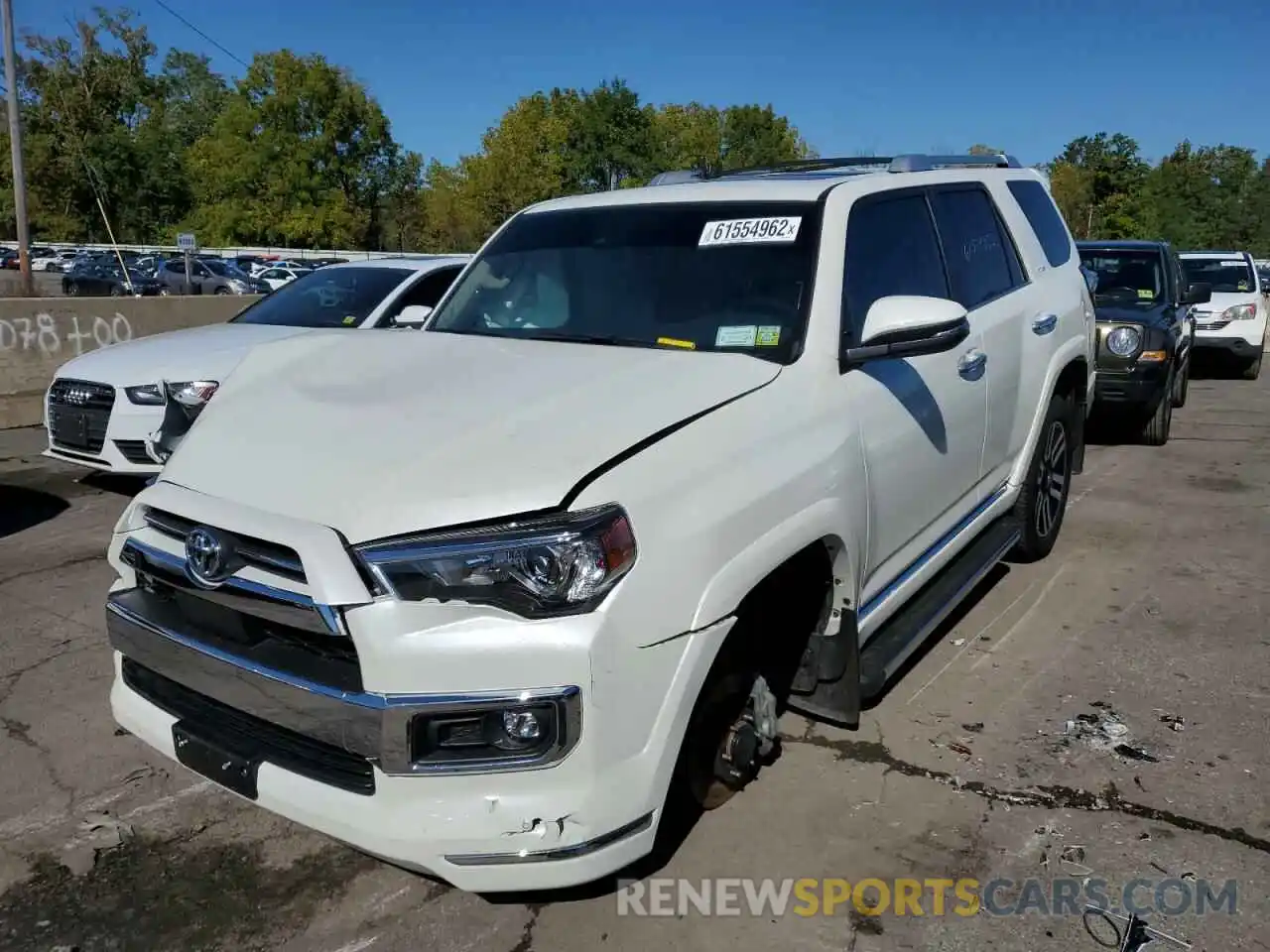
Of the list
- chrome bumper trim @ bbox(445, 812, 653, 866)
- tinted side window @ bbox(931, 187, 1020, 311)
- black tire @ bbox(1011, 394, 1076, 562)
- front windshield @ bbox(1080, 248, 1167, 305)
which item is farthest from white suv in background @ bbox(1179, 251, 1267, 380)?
chrome bumper trim @ bbox(445, 812, 653, 866)

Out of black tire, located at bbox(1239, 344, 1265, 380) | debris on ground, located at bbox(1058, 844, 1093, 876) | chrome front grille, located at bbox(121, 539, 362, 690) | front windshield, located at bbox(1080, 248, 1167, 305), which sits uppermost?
front windshield, located at bbox(1080, 248, 1167, 305)

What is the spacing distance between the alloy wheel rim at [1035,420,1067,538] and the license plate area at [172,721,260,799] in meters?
4.05

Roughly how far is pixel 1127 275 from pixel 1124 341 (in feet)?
5.85

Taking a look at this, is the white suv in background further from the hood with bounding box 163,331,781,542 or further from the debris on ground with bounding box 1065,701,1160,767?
the hood with bounding box 163,331,781,542

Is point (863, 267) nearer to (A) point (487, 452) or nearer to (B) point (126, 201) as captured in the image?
(A) point (487, 452)

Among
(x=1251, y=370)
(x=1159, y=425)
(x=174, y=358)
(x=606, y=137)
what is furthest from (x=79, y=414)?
(x=606, y=137)

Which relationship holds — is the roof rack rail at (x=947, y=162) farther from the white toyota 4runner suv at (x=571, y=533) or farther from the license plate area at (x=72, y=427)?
the license plate area at (x=72, y=427)

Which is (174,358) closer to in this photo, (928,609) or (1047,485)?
(928,609)

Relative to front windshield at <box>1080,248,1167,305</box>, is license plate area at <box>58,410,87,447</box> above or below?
below

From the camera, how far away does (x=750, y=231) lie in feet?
11.6

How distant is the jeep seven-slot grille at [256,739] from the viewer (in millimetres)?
2352

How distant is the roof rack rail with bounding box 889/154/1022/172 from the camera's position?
4363mm

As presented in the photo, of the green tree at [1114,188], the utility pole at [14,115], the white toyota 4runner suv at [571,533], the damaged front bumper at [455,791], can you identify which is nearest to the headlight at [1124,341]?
the white toyota 4runner suv at [571,533]

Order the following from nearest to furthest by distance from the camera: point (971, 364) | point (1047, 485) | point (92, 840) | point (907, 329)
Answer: point (92, 840)
point (907, 329)
point (971, 364)
point (1047, 485)
